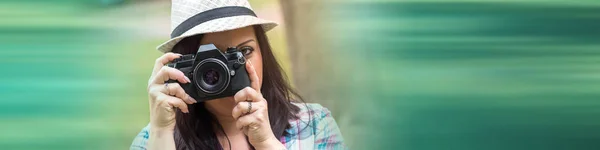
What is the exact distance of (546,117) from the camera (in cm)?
97

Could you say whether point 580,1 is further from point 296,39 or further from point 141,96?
point 141,96

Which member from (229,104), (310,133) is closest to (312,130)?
(310,133)

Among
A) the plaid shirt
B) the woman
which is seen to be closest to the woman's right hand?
the woman

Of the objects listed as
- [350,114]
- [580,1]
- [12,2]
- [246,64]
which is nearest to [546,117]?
[580,1]

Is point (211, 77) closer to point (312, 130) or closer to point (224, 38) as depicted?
point (224, 38)

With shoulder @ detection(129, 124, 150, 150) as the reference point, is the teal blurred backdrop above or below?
above

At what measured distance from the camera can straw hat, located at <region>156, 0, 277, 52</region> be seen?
2.52ft

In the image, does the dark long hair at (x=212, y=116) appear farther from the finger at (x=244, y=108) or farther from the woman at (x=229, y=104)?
the finger at (x=244, y=108)

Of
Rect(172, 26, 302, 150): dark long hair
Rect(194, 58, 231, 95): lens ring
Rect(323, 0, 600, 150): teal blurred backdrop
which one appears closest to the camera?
Rect(194, 58, 231, 95): lens ring

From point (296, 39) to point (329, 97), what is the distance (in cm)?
12

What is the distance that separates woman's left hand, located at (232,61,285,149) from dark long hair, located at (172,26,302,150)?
10 centimetres

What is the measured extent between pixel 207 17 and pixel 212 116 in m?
0.16

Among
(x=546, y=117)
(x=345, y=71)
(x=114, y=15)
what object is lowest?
(x=546, y=117)

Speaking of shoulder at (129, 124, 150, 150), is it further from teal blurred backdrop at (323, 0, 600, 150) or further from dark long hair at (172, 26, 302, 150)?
teal blurred backdrop at (323, 0, 600, 150)
